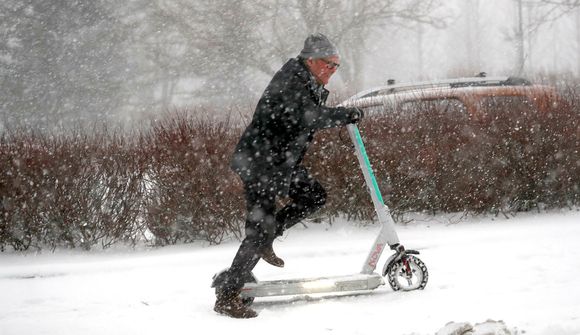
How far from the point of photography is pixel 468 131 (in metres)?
7.38

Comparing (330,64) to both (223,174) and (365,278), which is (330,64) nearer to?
(365,278)

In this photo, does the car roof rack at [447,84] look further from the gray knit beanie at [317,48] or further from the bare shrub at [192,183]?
the gray knit beanie at [317,48]

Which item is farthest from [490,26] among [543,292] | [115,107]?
[543,292]

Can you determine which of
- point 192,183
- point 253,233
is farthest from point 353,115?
point 192,183

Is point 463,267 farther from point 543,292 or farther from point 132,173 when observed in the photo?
point 132,173

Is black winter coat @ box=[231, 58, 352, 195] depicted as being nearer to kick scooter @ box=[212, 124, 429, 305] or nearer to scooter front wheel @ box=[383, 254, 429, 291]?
kick scooter @ box=[212, 124, 429, 305]

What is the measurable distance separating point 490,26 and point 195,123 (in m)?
51.4

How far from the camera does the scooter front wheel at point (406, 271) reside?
4484mm

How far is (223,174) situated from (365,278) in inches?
108

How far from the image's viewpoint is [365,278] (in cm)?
447

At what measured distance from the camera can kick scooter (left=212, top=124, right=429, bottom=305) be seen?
4.38 meters

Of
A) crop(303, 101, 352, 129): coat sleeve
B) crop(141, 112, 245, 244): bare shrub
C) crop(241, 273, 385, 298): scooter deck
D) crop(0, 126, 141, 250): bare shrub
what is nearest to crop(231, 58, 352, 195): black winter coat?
crop(303, 101, 352, 129): coat sleeve

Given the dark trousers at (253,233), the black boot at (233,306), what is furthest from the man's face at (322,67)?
the black boot at (233,306)

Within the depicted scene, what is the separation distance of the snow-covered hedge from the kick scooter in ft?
7.17
